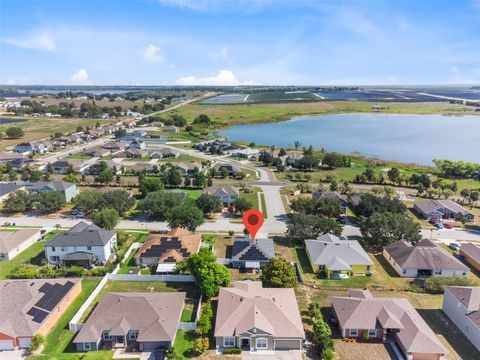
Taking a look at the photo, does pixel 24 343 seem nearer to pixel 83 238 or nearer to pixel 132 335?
pixel 132 335

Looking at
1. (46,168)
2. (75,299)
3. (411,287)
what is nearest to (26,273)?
(75,299)

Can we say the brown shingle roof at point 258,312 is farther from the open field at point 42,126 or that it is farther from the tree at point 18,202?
the open field at point 42,126

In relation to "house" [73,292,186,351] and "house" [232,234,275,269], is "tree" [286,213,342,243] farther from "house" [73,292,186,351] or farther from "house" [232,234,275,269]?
"house" [73,292,186,351]

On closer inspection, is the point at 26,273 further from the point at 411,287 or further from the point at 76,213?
the point at 411,287

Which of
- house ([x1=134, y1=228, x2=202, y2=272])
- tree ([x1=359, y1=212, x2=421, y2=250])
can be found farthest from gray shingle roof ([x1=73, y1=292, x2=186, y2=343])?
Answer: tree ([x1=359, y1=212, x2=421, y2=250])

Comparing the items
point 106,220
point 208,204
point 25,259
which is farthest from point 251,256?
point 25,259
